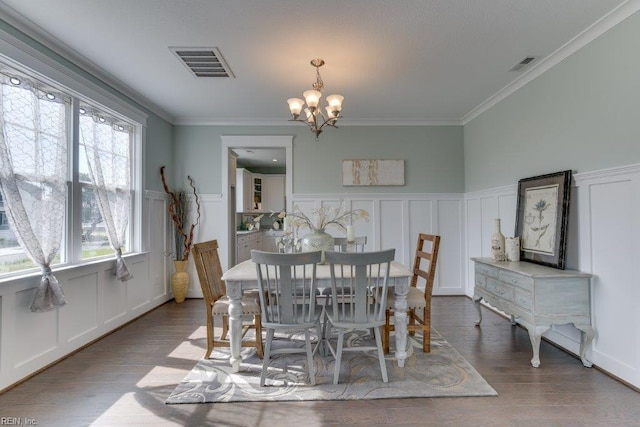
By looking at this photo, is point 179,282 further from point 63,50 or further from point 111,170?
point 63,50

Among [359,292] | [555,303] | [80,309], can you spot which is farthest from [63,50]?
[555,303]

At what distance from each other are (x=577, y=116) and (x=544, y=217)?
922mm

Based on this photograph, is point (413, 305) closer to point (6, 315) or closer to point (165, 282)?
point (6, 315)

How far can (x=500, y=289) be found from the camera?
3035mm

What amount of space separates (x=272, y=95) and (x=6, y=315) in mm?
3198

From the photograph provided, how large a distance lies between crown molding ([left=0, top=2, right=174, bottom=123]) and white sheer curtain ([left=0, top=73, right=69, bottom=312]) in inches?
14.6

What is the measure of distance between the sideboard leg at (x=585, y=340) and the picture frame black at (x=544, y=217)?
1.60ft

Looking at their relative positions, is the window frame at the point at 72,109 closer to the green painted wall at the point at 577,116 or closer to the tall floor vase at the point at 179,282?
the tall floor vase at the point at 179,282

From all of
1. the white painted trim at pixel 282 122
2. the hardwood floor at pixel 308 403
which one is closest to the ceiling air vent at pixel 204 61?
the white painted trim at pixel 282 122

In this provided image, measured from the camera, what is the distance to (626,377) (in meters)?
2.30

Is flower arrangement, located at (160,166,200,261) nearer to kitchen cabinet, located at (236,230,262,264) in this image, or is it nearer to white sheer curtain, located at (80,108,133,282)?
white sheer curtain, located at (80,108,133,282)

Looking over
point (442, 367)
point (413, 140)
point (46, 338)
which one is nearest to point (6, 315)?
point (46, 338)

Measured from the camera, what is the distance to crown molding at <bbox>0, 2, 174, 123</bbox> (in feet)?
7.70

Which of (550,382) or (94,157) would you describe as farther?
(94,157)
